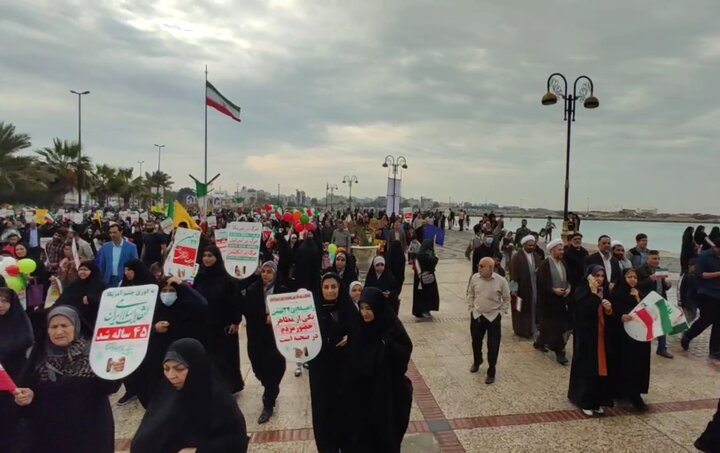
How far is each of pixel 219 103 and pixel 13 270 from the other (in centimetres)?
1876

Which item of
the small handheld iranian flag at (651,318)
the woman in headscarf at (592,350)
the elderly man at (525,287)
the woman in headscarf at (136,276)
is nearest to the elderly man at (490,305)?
the woman in headscarf at (592,350)

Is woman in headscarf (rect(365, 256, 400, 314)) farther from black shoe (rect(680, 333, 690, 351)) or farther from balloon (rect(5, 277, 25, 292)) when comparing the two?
black shoe (rect(680, 333, 690, 351))

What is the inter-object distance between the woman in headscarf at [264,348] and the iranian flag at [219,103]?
60.8 feet

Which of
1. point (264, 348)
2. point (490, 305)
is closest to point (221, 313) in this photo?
point (264, 348)

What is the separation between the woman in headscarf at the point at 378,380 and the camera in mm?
3391

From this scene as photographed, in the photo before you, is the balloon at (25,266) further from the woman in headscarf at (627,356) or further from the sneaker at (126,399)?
the woman in headscarf at (627,356)

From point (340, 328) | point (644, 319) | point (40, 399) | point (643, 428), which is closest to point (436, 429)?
point (340, 328)

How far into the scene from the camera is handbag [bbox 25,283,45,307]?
627 cm

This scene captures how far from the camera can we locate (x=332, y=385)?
3680 mm

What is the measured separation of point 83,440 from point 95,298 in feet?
7.53

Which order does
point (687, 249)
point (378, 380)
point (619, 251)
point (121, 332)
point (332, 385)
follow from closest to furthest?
point (121, 332)
point (378, 380)
point (332, 385)
point (619, 251)
point (687, 249)

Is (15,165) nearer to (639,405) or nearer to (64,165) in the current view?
(64,165)

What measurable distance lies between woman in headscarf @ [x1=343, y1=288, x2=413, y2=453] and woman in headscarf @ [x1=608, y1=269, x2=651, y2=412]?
279 centimetres

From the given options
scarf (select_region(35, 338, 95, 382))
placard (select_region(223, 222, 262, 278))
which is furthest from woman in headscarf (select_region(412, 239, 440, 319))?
scarf (select_region(35, 338, 95, 382))
